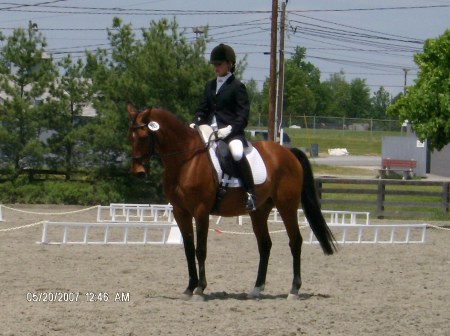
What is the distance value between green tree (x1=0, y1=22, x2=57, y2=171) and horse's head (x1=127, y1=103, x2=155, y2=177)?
21070mm

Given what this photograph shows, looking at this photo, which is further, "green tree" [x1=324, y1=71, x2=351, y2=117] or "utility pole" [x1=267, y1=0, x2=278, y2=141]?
"green tree" [x1=324, y1=71, x2=351, y2=117]

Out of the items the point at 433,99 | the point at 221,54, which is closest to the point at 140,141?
the point at 221,54

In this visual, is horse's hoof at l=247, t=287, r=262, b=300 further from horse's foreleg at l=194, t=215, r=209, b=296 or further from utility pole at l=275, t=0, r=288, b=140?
utility pole at l=275, t=0, r=288, b=140

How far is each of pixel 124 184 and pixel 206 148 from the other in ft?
67.7

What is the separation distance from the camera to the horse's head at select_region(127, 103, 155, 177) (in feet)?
31.5

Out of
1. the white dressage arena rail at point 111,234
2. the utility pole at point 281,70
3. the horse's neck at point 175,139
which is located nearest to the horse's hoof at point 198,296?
the horse's neck at point 175,139

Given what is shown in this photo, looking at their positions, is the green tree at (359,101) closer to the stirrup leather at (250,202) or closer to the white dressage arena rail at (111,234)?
the white dressage arena rail at (111,234)

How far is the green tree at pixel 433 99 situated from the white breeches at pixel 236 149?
41.4 feet

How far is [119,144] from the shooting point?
29797 mm

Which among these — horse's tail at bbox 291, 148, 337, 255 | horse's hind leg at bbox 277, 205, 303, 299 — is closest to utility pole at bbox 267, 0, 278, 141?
horse's tail at bbox 291, 148, 337, 255

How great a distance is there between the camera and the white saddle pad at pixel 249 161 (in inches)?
390

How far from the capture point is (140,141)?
9680mm

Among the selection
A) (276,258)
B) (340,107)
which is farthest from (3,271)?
(340,107)

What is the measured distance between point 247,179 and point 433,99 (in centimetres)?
1305
